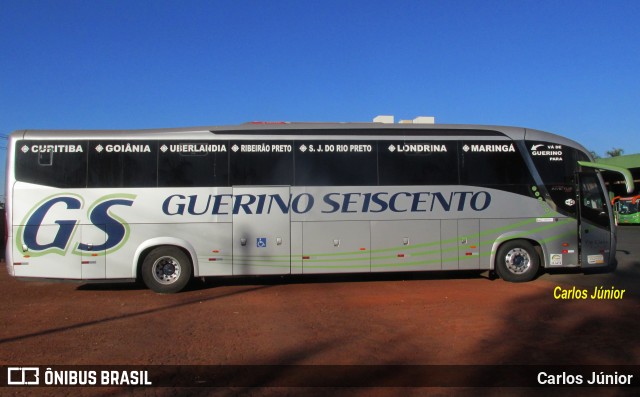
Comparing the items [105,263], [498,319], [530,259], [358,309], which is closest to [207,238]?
[105,263]

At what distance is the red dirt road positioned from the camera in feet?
20.2

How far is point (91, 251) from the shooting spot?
1032 cm

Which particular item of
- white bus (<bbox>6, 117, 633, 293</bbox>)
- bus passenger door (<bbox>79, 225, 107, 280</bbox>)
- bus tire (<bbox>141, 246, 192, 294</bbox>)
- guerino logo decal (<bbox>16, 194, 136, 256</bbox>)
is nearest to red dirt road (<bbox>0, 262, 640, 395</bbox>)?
bus tire (<bbox>141, 246, 192, 294</bbox>)

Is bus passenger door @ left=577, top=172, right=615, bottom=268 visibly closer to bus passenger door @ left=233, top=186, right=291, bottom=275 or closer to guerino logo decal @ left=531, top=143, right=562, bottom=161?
guerino logo decal @ left=531, top=143, right=562, bottom=161

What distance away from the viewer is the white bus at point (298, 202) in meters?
10.3

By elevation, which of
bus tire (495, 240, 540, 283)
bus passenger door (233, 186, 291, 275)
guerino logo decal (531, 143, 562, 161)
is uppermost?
guerino logo decal (531, 143, 562, 161)

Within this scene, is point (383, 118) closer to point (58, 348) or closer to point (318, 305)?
point (318, 305)

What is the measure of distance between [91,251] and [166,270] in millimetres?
1513

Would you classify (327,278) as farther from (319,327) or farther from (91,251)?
(91,251)

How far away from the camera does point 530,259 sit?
11.4m

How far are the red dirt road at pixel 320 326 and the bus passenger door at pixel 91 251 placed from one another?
57cm

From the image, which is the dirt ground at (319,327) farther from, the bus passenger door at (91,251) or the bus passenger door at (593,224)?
the bus passenger door at (593,224)

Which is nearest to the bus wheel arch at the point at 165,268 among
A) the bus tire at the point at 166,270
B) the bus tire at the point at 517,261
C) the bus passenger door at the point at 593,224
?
the bus tire at the point at 166,270

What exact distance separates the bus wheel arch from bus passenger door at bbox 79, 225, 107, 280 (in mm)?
763
